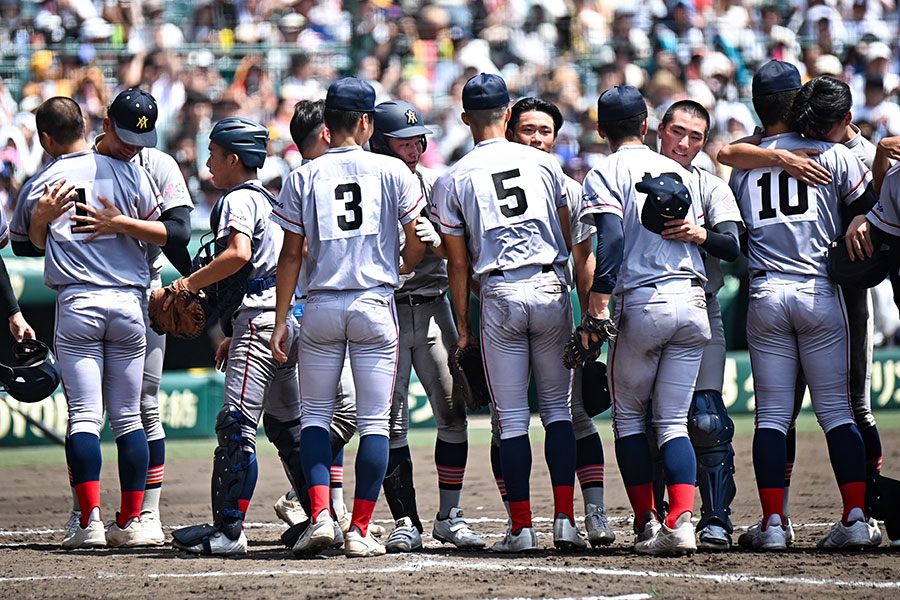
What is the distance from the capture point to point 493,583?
461 cm

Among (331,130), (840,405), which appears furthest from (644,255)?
(331,130)

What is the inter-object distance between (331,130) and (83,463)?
6.44 ft

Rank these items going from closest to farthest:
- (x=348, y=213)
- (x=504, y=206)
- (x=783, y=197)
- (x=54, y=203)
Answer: (x=348, y=213) → (x=504, y=206) → (x=783, y=197) → (x=54, y=203)

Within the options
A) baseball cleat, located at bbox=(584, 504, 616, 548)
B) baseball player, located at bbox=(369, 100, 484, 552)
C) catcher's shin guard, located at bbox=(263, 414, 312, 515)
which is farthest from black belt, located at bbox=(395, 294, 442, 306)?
baseball cleat, located at bbox=(584, 504, 616, 548)

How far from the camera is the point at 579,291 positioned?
5.70 metres

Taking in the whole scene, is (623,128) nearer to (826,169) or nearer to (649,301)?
(649,301)

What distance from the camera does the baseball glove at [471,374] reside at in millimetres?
5613

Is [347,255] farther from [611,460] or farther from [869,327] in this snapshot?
[611,460]

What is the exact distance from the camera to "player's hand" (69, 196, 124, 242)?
584cm

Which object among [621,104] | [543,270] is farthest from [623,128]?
[543,270]

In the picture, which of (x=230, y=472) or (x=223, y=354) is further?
(x=223, y=354)

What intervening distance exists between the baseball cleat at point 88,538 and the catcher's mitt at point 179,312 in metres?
1.01

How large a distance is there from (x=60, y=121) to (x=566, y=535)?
3.13 meters

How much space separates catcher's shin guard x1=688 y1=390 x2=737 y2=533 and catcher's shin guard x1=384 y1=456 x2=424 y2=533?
132cm
